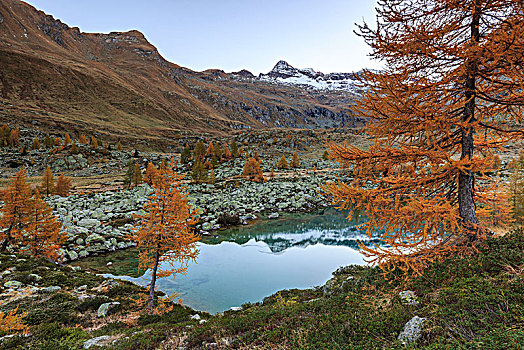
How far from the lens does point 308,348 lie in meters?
4.39

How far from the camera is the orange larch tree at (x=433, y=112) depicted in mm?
5359

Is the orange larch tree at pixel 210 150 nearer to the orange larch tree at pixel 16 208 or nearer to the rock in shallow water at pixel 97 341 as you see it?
the orange larch tree at pixel 16 208

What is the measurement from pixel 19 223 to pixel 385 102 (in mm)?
20223

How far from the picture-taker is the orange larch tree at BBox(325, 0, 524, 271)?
5.36 m

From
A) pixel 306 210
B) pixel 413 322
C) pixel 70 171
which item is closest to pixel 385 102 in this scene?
pixel 413 322

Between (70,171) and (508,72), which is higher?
(508,72)

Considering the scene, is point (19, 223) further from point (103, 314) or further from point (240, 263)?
point (240, 263)

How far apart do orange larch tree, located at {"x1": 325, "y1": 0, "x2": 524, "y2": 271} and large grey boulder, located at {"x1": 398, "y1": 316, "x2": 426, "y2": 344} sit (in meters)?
1.34

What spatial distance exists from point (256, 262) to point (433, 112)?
54.1 feet

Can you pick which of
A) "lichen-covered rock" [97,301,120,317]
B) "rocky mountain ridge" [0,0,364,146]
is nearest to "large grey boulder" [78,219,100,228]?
"lichen-covered rock" [97,301,120,317]

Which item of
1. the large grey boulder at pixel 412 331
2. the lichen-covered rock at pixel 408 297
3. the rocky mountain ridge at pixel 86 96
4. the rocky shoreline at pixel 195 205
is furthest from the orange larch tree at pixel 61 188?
the rocky mountain ridge at pixel 86 96

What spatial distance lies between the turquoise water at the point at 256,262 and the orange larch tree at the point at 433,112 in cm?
1011

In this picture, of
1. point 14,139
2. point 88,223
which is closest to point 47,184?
point 88,223

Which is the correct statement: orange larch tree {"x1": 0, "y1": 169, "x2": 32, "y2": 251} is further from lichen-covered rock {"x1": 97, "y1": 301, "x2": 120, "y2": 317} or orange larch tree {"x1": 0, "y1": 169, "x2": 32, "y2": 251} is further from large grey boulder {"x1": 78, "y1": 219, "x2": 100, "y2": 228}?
lichen-covered rock {"x1": 97, "y1": 301, "x2": 120, "y2": 317}
